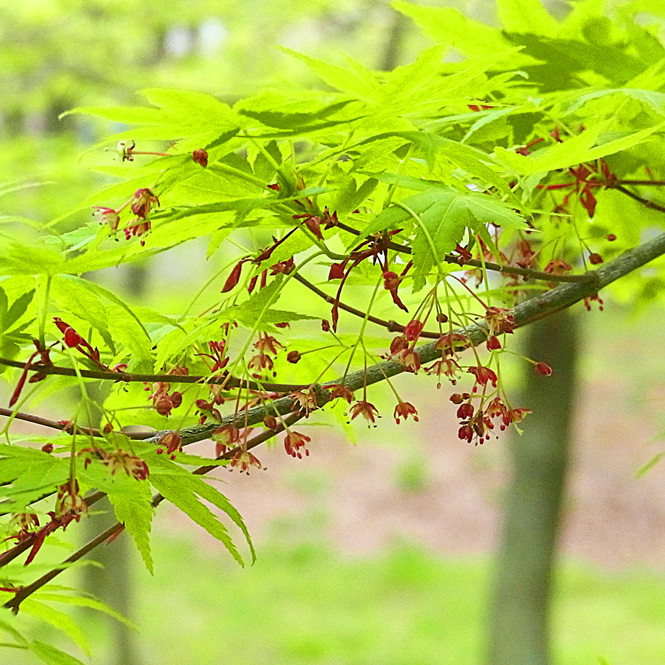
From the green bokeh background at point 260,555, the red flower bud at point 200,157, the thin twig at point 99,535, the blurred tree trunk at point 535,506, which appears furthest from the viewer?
the green bokeh background at point 260,555

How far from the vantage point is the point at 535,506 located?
3945 millimetres

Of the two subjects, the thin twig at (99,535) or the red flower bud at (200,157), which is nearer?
the red flower bud at (200,157)

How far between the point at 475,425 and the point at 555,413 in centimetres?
312

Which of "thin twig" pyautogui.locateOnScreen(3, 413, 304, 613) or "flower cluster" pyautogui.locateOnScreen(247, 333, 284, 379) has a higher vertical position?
"flower cluster" pyautogui.locateOnScreen(247, 333, 284, 379)

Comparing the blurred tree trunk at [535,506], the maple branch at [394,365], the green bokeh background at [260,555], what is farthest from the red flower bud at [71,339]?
the blurred tree trunk at [535,506]

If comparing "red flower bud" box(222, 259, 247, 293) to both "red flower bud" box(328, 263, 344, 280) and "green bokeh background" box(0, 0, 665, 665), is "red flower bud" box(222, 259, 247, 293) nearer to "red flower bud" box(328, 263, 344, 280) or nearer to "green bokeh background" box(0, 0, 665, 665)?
"red flower bud" box(328, 263, 344, 280)

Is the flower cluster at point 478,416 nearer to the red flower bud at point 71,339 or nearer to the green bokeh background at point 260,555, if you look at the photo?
the red flower bud at point 71,339

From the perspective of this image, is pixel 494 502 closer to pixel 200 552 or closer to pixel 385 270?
pixel 200 552

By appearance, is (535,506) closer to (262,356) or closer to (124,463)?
(262,356)

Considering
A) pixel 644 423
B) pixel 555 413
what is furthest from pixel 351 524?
pixel 555 413

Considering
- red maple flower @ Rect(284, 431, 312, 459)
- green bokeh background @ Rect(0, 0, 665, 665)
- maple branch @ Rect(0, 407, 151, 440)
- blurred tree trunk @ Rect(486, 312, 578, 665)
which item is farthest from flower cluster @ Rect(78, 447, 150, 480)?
blurred tree trunk @ Rect(486, 312, 578, 665)

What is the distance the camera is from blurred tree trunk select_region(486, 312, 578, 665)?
12.2ft

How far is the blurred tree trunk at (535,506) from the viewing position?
373 cm

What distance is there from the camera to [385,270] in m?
0.82
